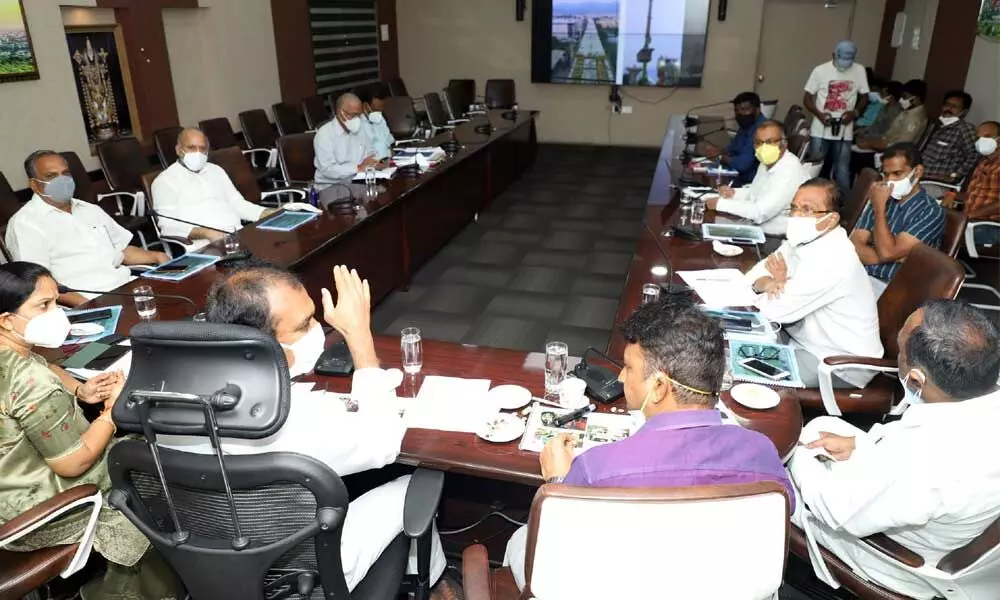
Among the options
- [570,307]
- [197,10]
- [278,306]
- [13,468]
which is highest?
[197,10]

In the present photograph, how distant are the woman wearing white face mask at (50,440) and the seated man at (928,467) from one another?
1853mm

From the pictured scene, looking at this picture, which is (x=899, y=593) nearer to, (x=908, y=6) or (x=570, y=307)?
(x=570, y=307)

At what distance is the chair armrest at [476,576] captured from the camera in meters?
1.46

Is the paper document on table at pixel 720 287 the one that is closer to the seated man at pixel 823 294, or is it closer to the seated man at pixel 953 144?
the seated man at pixel 823 294

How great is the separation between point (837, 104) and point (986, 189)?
7.18 ft

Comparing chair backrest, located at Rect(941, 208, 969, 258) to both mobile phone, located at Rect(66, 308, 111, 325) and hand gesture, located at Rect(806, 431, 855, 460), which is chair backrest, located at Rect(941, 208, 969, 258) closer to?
hand gesture, located at Rect(806, 431, 855, 460)

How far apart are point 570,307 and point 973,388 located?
9.50ft

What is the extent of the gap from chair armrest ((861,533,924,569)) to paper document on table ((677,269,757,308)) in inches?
41.7

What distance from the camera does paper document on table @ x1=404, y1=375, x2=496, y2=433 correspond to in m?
1.87

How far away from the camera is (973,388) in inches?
62.8

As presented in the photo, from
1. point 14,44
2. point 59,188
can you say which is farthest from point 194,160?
point 14,44

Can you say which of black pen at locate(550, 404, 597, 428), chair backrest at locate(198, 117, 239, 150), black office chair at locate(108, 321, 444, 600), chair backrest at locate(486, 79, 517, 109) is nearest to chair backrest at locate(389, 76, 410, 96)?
chair backrest at locate(486, 79, 517, 109)

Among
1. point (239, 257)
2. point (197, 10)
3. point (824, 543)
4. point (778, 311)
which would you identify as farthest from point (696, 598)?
point (197, 10)

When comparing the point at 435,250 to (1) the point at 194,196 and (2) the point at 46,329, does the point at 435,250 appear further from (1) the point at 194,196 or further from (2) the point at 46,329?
(2) the point at 46,329
